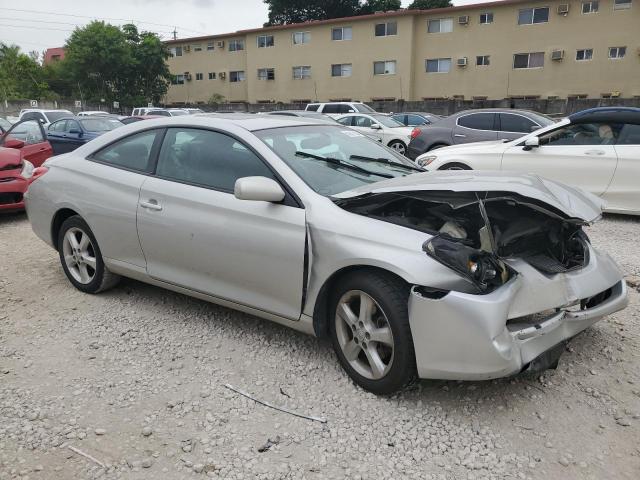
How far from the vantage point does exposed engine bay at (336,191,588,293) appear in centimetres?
261

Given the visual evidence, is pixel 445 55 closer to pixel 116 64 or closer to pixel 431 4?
pixel 431 4

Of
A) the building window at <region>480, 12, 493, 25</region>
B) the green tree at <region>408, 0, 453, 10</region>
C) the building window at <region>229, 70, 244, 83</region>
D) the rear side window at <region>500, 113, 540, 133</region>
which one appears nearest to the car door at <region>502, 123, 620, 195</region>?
the rear side window at <region>500, 113, 540, 133</region>

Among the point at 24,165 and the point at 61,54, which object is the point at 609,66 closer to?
the point at 24,165

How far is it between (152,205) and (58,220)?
134 cm

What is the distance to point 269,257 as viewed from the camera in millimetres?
3111

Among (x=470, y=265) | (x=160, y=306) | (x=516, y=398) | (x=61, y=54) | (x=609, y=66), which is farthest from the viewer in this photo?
(x=61, y=54)

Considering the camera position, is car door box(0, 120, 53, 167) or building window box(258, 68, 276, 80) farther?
building window box(258, 68, 276, 80)

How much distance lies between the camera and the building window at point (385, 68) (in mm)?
35031

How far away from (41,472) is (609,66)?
113ft

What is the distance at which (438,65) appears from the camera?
34188mm

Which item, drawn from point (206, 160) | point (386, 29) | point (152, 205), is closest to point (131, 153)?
point (152, 205)

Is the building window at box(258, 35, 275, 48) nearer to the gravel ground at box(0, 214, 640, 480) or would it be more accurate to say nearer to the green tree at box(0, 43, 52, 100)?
the green tree at box(0, 43, 52, 100)

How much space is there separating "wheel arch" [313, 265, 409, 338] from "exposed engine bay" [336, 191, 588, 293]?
0.31m

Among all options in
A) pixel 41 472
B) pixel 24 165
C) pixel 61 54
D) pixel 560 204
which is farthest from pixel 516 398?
pixel 61 54
